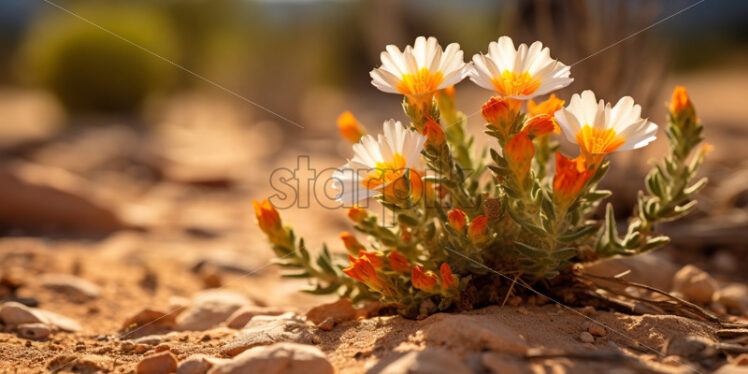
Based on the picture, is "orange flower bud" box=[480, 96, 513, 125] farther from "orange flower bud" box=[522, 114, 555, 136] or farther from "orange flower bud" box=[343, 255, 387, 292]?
"orange flower bud" box=[343, 255, 387, 292]

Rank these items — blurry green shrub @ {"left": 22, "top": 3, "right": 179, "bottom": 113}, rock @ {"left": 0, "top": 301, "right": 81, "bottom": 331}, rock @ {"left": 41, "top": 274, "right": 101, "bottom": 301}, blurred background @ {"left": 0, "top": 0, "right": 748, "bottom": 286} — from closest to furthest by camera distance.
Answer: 1. rock @ {"left": 0, "top": 301, "right": 81, "bottom": 331}
2. rock @ {"left": 41, "top": 274, "right": 101, "bottom": 301}
3. blurred background @ {"left": 0, "top": 0, "right": 748, "bottom": 286}
4. blurry green shrub @ {"left": 22, "top": 3, "right": 179, "bottom": 113}

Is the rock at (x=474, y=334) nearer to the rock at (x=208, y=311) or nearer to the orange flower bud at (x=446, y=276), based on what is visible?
the orange flower bud at (x=446, y=276)

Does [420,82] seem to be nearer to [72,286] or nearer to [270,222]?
[270,222]

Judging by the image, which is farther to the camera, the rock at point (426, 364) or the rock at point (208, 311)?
the rock at point (208, 311)

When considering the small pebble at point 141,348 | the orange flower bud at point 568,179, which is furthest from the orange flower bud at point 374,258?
the small pebble at point 141,348

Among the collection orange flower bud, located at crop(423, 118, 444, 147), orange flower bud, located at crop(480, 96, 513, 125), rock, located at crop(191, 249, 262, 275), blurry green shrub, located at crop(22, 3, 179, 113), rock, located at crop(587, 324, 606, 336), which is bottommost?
rock, located at crop(587, 324, 606, 336)

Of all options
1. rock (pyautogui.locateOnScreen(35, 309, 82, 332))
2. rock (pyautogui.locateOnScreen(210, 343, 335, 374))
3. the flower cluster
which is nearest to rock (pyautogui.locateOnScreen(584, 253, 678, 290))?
the flower cluster

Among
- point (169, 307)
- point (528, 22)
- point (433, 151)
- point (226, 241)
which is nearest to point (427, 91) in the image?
point (433, 151)
